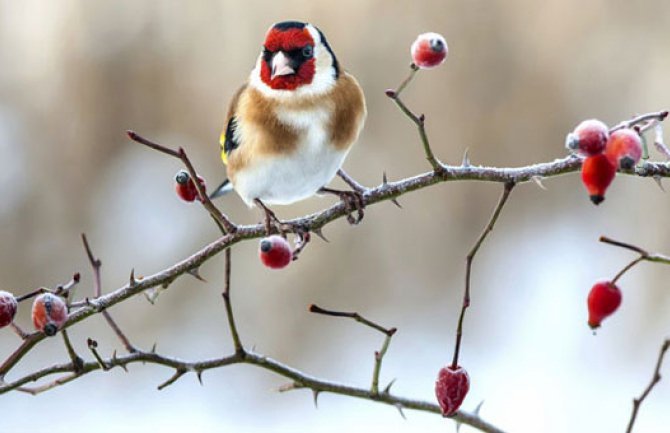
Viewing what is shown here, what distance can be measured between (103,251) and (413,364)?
1.05 m

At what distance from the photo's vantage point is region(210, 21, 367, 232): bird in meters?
1.21

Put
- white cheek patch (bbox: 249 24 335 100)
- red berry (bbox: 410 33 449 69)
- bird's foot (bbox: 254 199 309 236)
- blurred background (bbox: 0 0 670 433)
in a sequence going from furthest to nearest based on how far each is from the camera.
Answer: blurred background (bbox: 0 0 670 433), white cheek patch (bbox: 249 24 335 100), bird's foot (bbox: 254 199 309 236), red berry (bbox: 410 33 449 69)

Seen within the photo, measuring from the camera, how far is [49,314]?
2.76ft

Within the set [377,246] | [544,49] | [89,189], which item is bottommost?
[89,189]

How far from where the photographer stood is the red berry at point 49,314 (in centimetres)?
84

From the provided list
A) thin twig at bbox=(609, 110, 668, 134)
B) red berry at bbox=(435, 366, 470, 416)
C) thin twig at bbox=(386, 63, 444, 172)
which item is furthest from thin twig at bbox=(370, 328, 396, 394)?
thin twig at bbox=(609, 110, 668, 134)

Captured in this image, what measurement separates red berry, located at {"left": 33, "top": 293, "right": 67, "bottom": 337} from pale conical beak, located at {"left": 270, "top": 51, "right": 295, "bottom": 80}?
37 cm

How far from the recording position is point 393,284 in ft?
9.73

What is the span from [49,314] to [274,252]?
8.3 inches

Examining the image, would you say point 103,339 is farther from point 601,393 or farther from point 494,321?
point 601,393

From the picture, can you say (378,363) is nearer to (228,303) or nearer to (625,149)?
(228,303)

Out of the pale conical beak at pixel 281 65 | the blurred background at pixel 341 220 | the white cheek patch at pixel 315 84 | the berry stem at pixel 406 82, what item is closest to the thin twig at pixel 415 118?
the berry stem at pixel 406 82

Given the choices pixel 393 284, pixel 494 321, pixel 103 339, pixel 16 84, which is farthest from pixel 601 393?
pixel 16 84

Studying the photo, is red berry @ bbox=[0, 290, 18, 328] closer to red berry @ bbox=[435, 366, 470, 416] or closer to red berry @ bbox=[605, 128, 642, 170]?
red berry @ bbox=[435, 366, 470, 416]
